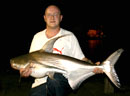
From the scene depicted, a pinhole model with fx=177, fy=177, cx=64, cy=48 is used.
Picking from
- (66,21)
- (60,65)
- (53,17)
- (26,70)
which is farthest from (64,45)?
(66,21)

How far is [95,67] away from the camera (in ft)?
9.71

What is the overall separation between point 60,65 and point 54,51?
0.60 m

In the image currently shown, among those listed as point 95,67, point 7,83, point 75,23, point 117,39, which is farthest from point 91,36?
point 95,67

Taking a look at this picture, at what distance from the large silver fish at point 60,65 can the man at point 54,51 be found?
122 mm

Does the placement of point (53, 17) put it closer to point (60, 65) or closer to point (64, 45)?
point (64, 45)

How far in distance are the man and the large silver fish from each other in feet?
0.40

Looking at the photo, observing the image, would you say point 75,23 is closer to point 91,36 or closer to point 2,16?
point 2,16

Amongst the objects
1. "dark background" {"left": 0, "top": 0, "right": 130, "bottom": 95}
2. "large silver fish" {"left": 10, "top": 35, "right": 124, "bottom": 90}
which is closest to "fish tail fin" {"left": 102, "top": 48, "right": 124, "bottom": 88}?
"large silver fish" {"left": 10, "top": 35, "right": 124, "bottom": 90}

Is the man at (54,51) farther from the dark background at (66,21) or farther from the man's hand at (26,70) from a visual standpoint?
the dark background at (66,21)

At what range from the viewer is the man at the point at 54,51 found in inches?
118

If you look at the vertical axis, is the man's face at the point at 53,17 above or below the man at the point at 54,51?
above

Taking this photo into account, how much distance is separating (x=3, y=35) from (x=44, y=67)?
58.2ft

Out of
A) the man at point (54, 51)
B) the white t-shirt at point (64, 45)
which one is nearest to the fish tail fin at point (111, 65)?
the man at point (54, 51)

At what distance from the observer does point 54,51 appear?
3.39 m
